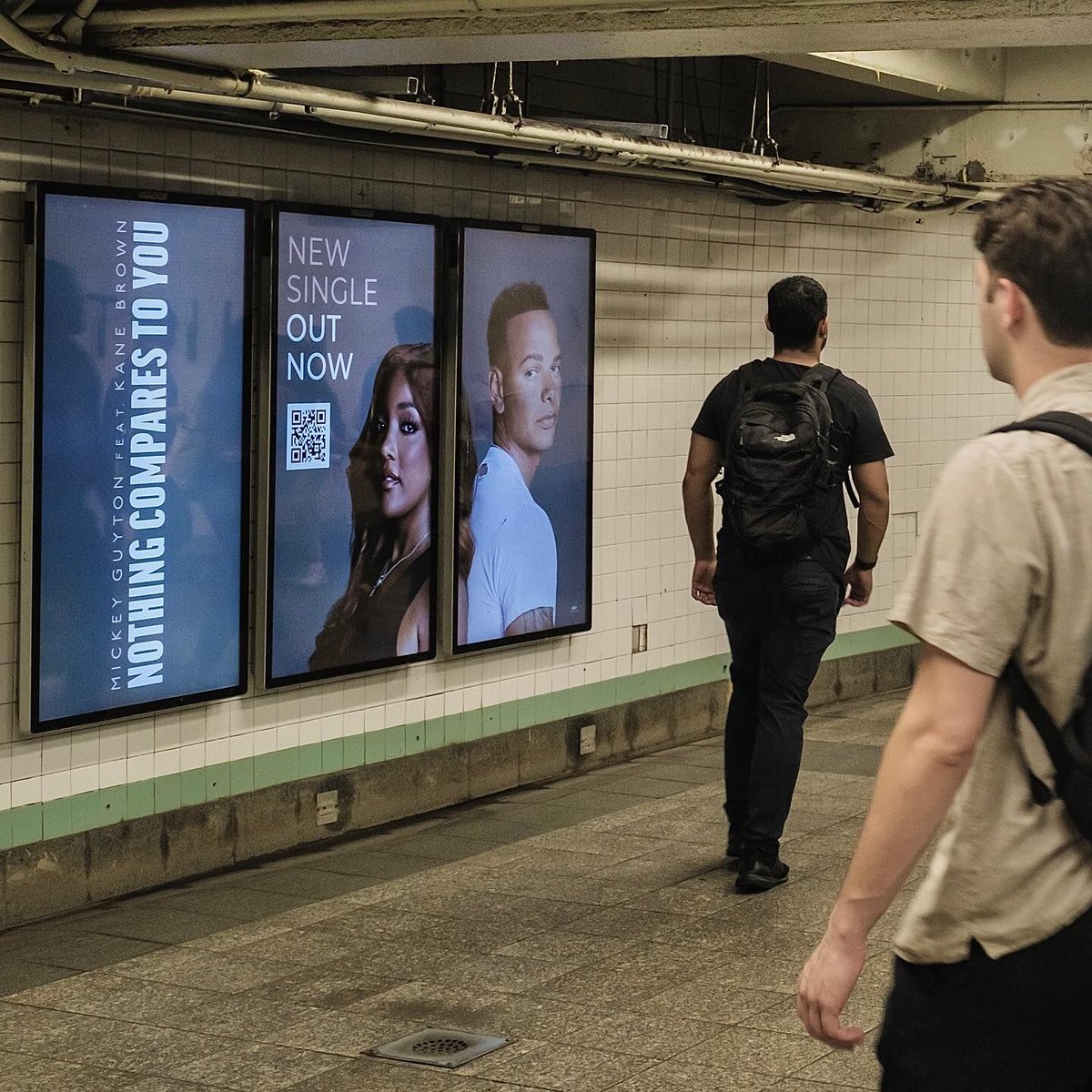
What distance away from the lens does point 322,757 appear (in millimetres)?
7426

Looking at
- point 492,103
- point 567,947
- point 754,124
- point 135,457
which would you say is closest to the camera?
point 567,947

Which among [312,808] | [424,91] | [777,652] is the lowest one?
[312,808]

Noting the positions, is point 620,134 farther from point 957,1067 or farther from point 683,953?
point 957,1067

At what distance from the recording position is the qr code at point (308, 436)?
7031 millimetres

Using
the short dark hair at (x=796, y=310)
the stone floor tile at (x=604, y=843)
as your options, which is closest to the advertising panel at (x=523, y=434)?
the stone floor tile at (x=604, y=843)

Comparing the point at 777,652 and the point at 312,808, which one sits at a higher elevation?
the point at 777,652

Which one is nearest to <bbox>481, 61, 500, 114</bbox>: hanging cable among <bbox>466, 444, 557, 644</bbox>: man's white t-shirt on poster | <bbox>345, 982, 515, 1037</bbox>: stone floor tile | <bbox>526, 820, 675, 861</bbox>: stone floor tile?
<bbox>466, 444, 557, 644</bbox>: man's white t-shirt on poster

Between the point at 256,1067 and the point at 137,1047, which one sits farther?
the point at 137,1047

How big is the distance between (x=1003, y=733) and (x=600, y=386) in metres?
6.53

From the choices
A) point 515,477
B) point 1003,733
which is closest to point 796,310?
point 515,477

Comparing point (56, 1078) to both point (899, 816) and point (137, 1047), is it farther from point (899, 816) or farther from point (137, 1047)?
point (899, 816)

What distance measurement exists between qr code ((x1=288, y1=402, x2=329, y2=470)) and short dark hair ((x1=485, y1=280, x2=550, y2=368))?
112 centimetres

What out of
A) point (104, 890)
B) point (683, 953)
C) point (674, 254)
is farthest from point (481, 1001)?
point (674, 254)

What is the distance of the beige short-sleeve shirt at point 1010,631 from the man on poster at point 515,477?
18.5 ft
